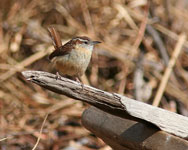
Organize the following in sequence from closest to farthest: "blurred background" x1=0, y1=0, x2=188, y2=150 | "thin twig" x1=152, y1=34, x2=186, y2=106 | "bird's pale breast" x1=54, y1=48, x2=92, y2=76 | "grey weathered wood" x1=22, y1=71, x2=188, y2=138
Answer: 1. "grey weathered wood" x1=22, y1=71, x2=188, y2=138
2. "bird's pale breast" x1=54, y1=48, x2=92, y2=76
3. "thin twig" x1=152, y1=34, x2=186, y2=106
4. "blurred background" x1=0, y1=0, x2=188, y2=150

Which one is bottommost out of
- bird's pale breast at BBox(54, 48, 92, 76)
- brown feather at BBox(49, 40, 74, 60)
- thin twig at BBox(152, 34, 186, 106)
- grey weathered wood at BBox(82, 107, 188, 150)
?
thin twig at BBox(152, 34, 186, 106)

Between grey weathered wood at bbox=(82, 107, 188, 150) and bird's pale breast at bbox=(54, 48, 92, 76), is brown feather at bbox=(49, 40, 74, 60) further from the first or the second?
grey weathered wood at bbox=(82, 107, 188, 150)

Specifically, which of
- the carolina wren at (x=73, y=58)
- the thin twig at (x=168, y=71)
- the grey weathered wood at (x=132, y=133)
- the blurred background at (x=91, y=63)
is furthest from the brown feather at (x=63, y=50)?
the blurred background at (x=91, y=63)

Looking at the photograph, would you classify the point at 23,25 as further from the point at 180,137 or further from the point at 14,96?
the point at 180,137

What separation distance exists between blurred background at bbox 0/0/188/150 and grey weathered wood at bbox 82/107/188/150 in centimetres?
221

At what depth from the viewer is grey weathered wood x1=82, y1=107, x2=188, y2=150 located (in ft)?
5.58

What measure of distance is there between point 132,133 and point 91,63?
130 inches

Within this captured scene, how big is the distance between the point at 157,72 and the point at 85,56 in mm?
2200

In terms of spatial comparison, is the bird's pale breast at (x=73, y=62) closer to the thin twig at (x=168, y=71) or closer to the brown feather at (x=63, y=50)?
the brown feather at (x=63, y=50)

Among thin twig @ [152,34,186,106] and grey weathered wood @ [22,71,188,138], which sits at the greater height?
grey weathered wood @ [22,71,188,138]

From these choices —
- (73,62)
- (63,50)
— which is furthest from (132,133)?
(63,50)

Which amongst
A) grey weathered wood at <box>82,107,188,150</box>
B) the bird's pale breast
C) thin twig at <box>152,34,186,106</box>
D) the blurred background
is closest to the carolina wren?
the bird's pale breast

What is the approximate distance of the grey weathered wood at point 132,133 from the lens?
170cm

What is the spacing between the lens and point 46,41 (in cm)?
512
